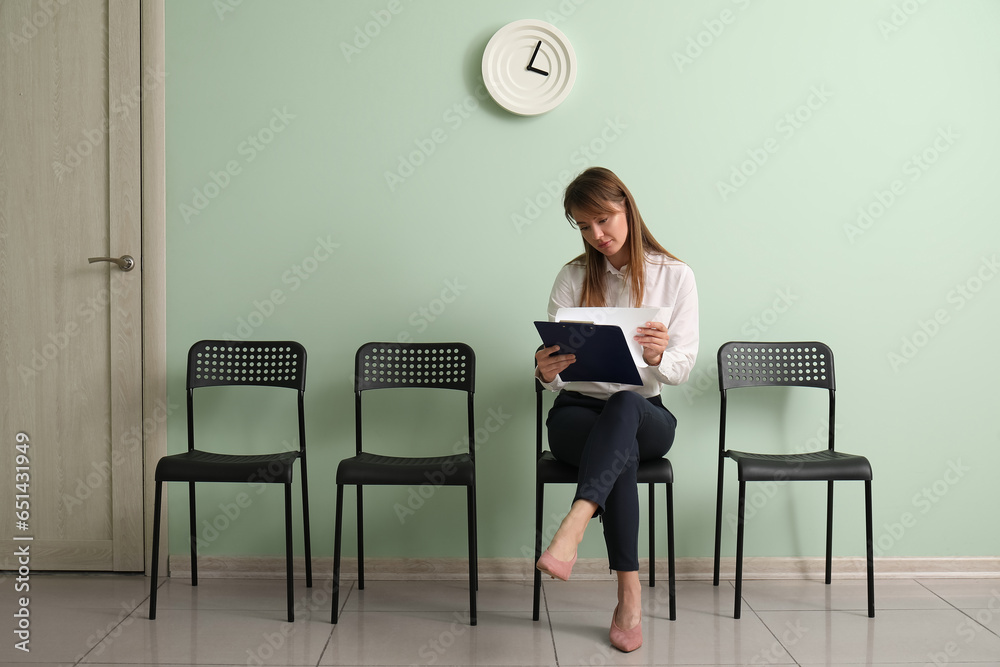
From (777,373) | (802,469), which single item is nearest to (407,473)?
(802,469)

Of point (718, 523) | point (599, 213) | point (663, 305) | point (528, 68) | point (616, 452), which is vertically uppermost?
point (528, 68)

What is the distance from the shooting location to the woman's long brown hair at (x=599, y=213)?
203cm

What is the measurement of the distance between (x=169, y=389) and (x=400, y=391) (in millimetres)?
811

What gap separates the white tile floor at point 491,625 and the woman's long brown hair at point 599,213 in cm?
96

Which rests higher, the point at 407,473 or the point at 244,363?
the point at 244,363

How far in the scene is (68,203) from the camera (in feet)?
8.17

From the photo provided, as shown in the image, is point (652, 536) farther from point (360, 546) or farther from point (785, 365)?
point (360, 546)

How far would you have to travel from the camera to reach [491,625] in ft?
6.82

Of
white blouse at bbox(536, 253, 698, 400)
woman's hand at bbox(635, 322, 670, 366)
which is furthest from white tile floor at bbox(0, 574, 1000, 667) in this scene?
woman's hand at bbox(635, 322, 670, 366)

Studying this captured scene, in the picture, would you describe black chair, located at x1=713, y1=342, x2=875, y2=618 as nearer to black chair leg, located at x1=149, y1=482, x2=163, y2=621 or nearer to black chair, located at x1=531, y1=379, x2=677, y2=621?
black chair, located at x1=531, y1=379, x2=677, y2=621

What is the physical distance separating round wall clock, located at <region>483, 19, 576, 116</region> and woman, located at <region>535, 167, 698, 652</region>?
1.70 ft

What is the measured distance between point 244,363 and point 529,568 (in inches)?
Result: 47.4

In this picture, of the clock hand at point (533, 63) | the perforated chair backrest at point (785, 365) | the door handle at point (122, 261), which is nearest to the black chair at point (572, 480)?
the perforated chair backrest at point (785, 365)

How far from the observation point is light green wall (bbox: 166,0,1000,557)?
2.49 metres
